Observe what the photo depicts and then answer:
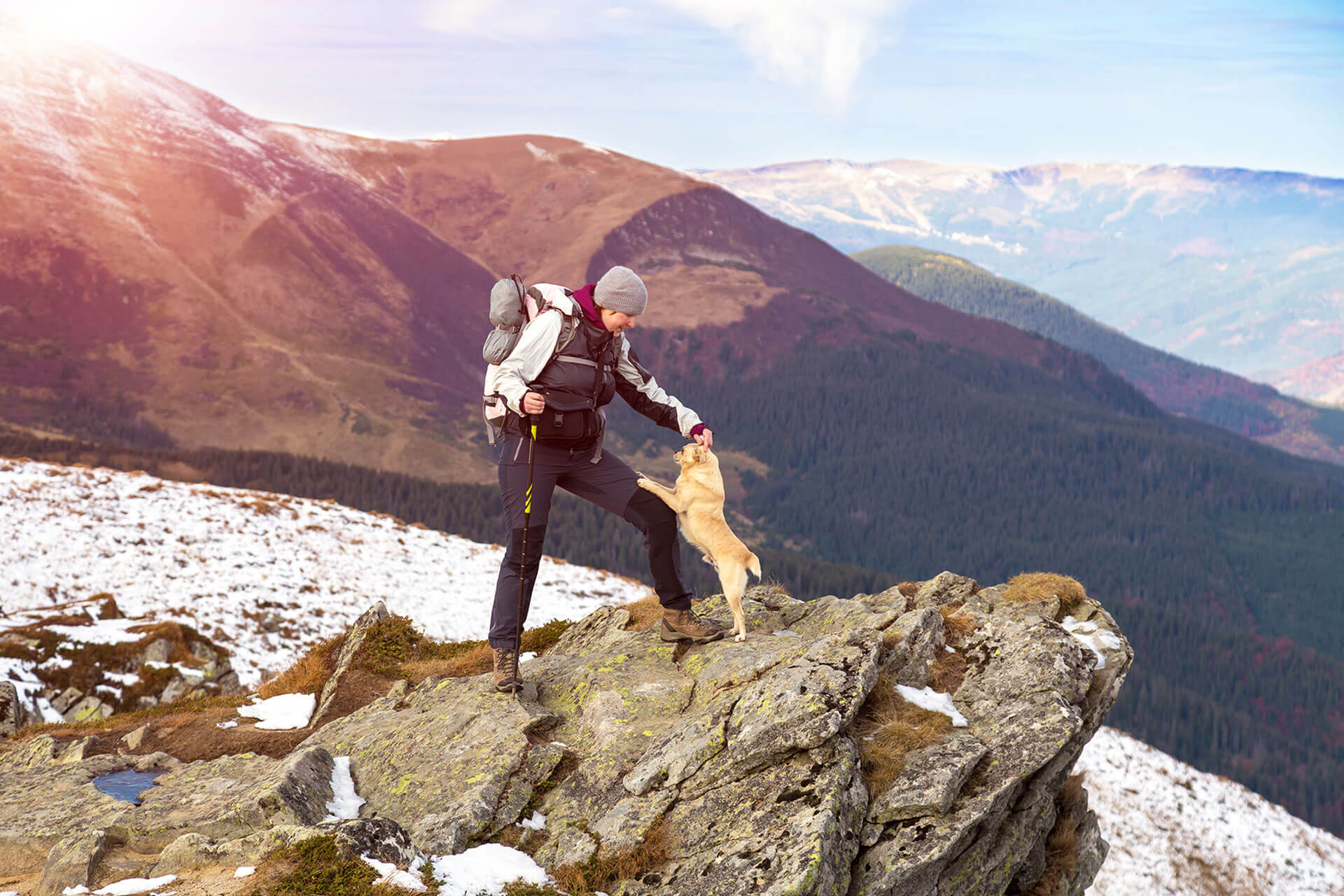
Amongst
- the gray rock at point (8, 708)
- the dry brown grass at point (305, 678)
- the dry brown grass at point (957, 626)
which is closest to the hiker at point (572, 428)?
the dry brown grass at point (957, 626)

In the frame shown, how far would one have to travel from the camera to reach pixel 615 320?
31.1 feet

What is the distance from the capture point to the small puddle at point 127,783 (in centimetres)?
902

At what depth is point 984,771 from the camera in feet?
27.6

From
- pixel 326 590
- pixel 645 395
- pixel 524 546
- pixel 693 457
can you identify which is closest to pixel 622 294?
pixel 645 395

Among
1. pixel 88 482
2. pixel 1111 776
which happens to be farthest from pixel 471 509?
pixel 1111 776

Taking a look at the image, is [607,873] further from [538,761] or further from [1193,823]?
[1193,823]

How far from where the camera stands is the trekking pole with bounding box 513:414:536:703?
952 centimetres

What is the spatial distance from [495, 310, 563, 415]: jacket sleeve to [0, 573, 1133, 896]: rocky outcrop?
12.8 ft

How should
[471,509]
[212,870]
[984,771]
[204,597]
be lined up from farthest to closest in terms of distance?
[471,509], [204,597], [984,771], [212,870]

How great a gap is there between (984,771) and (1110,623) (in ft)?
13.4

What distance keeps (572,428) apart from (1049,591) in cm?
774

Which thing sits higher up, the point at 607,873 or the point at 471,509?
the point at 607,873

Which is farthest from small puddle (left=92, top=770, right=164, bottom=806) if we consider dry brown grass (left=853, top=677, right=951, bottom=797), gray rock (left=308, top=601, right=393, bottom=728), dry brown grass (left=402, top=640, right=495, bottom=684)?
dry brown grass (left=853, top=677, right=951, bottom=797)

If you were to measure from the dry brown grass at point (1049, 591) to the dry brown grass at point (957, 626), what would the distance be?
54.6 inches
